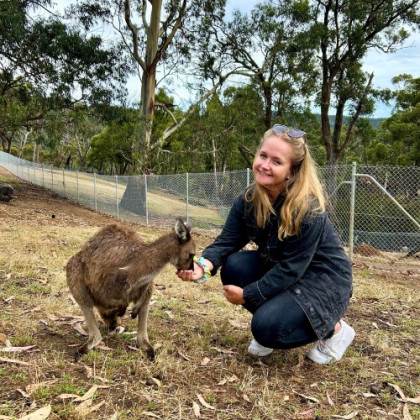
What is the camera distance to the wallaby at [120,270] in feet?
9.73

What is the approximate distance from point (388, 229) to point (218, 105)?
13904 millimetres

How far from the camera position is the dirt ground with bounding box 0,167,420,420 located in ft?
8.04

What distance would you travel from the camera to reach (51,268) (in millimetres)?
5496

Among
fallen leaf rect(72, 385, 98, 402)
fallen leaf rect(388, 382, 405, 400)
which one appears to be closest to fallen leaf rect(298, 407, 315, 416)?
fallen leaf rect(388, 382, 405, 400)

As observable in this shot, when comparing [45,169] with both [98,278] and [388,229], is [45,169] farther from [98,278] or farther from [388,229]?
[98,278]

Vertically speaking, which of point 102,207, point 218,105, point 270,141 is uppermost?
point 218,105

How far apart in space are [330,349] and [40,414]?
1995mm

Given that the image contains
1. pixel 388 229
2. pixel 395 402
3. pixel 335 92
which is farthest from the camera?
pixel 335 92

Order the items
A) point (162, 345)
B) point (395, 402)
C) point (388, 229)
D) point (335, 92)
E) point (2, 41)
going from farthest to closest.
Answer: point (335, 92) < point (2, 41) < point (388, 229) < point (162, 345) < point (395, 402)

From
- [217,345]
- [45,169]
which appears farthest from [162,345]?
[45,169]

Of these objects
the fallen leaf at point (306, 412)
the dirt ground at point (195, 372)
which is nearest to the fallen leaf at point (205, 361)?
the dirt ground at point (195, 372)

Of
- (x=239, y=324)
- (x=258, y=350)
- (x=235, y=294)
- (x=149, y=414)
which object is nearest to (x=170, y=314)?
(x=239, y=324)

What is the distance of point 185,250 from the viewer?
124 inches

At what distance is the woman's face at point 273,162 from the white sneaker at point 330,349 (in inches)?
47.6
